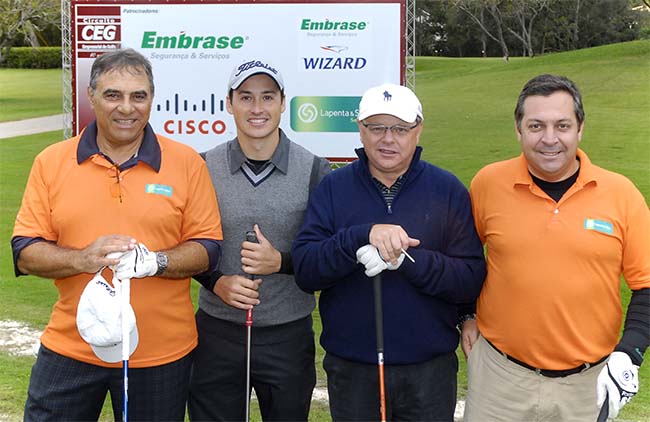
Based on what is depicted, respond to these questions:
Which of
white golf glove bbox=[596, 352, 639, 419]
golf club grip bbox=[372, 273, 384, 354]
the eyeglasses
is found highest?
the eyeglasses

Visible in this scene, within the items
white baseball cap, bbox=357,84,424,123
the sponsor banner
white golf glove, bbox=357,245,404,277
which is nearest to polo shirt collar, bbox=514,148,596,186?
white baseball cap, bbox=357,84,424,123

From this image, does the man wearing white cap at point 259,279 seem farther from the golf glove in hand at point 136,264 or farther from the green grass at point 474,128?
the green grass at point 474,128

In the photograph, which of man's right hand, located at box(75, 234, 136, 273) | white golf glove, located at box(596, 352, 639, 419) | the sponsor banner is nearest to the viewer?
white golf glove, located at box(596, 352, 639, 419)

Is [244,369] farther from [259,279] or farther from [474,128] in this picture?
[474,128]

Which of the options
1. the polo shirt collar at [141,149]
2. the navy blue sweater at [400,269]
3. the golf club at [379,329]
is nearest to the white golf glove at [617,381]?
the navy blue sweater at [400,269]

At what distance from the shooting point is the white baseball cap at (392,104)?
3.13 m

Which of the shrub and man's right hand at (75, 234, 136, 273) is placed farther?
the shrub

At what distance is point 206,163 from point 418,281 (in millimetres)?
1116

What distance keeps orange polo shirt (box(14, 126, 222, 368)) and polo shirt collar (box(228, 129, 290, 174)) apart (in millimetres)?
234

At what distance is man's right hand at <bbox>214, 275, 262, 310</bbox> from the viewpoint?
3295mm

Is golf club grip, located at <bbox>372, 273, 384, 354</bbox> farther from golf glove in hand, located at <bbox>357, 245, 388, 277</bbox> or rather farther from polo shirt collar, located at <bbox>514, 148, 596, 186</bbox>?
polo shirt collar, located at <bbox>514, 148, 596, 186</bbox>

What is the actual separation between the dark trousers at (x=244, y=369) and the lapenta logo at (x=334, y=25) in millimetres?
5016

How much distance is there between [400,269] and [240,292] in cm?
70

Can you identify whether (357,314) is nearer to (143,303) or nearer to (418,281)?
(418,281)
